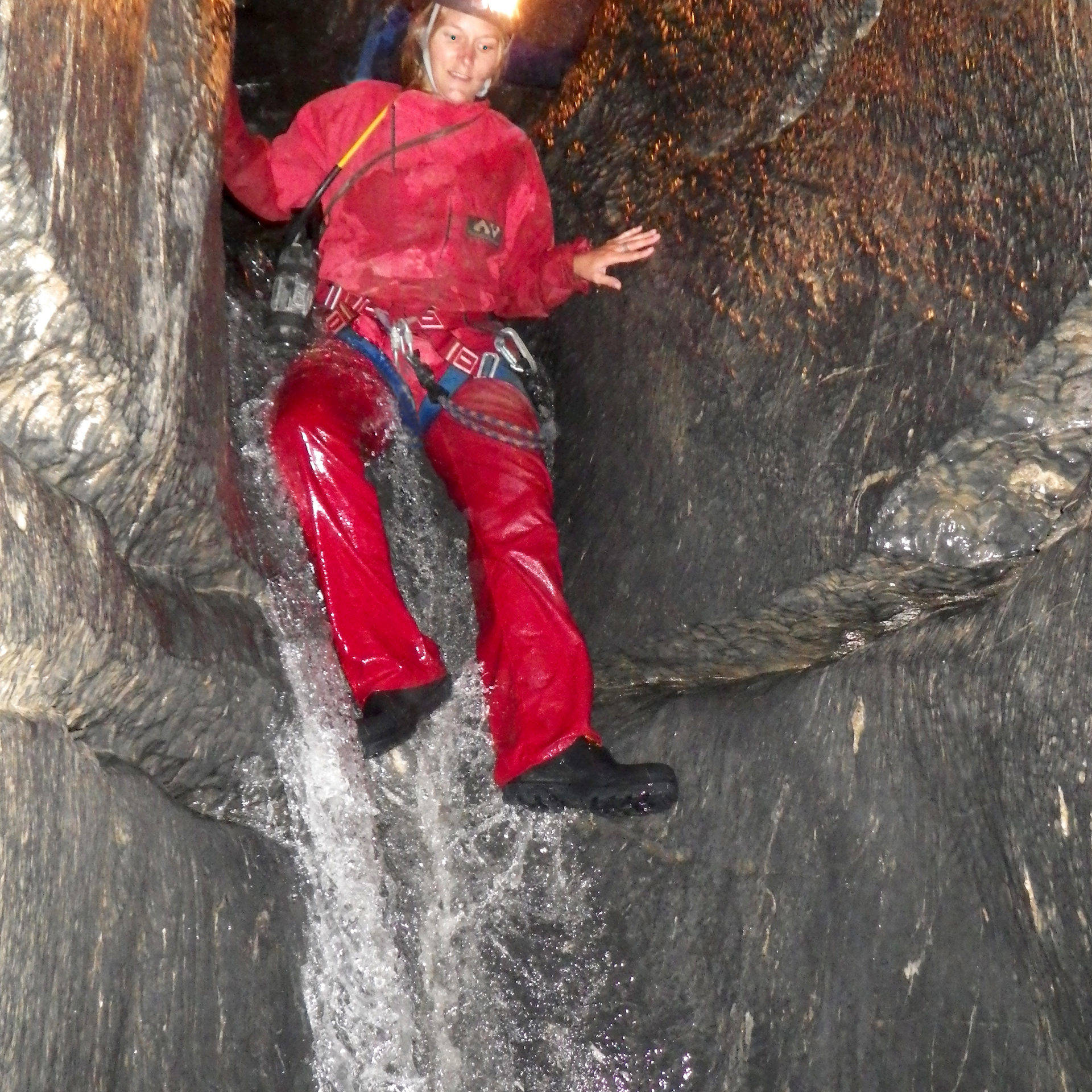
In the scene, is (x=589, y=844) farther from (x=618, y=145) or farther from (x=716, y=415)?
(x=618, y=145)

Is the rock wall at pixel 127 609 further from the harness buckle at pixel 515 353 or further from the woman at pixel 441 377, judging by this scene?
the harness buckle at pixel 515 353

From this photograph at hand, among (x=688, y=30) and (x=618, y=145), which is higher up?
(x=688, y=30)

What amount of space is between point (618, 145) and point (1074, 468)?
182cm

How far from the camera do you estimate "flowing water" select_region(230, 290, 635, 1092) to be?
2.77m

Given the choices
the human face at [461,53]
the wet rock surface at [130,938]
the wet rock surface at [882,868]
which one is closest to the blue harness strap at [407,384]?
the human face at [461,53]

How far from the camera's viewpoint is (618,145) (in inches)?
138

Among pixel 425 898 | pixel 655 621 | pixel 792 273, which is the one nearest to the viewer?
pixel 792 273

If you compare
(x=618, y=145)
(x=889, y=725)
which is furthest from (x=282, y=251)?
(x=889, y=725)

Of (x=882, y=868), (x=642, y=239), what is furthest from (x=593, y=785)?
(x=642, y=239)

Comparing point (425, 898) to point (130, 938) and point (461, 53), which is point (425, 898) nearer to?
point (130, 938)

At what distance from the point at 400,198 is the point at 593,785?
5.46 feet

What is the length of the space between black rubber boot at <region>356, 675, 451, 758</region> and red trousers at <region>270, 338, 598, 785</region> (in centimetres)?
2

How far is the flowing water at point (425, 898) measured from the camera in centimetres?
277

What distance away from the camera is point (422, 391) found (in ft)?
10.4
